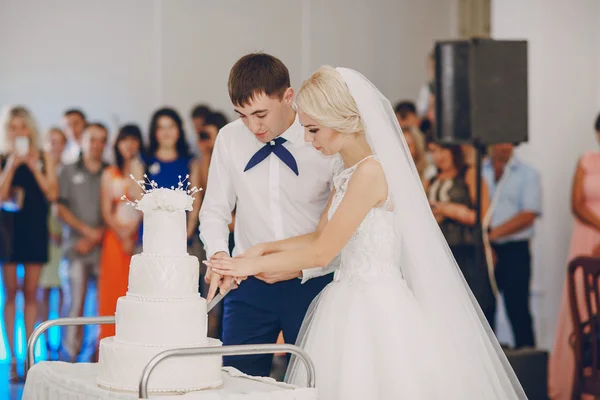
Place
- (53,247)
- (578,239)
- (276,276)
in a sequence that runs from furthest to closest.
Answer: (53,247) < (578,239) < (276,276)

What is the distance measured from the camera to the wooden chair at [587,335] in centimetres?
443

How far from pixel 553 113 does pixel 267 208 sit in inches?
158

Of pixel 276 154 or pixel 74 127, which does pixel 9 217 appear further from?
pixel 276 154

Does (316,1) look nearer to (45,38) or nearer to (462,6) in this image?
(462,6)

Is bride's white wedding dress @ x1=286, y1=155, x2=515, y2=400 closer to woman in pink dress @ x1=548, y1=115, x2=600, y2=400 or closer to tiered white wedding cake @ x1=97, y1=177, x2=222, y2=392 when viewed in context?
tiered white wedding cake @ x1=97, y1=177, x2=222, y2=392

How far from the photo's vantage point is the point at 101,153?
7.42 m

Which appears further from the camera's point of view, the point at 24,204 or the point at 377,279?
the point at 24,204

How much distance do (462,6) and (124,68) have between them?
321cm

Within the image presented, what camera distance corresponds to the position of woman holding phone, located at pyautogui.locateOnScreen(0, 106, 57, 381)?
22.4 ft

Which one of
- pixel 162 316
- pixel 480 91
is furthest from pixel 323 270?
pixel 480 91

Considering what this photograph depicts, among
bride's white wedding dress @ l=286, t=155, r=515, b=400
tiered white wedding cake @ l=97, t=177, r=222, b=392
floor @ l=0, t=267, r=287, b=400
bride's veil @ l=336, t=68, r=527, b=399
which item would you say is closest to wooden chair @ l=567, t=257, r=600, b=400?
bride's veil @ l=336, t=68, r=527, b=399

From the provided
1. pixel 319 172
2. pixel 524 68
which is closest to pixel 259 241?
pixel 319 172

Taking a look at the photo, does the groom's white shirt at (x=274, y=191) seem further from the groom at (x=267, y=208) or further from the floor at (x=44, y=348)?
the floor at (x=44, y=348)

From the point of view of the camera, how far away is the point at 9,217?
689cm
